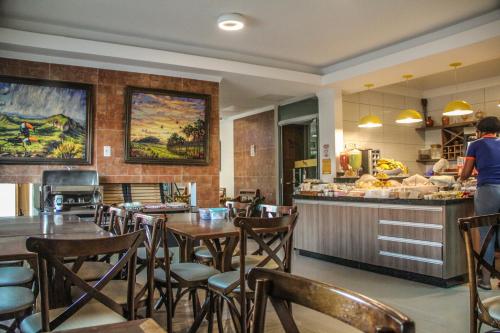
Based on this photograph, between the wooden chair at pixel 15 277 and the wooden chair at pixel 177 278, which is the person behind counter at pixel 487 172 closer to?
the wooden chair at pixel 177 278

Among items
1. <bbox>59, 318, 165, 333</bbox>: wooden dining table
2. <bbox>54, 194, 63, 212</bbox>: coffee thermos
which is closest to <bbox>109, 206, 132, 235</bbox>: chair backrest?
<bbox>54, 194, 63, 212</bbox>: coffee thermos

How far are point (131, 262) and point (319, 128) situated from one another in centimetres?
627

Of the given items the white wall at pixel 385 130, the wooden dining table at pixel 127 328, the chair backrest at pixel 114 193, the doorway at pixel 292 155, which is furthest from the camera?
the doorway at pixel 292 155

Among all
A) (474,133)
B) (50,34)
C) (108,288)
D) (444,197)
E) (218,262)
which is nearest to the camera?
(108,288)

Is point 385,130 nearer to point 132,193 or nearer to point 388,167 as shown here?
point 388,167

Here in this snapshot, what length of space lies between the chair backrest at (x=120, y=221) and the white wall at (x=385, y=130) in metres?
5.82

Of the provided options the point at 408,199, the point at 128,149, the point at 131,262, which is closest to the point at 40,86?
the point at 128,149

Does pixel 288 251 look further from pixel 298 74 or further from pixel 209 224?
pixel 298 74

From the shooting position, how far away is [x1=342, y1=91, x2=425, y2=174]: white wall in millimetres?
8305

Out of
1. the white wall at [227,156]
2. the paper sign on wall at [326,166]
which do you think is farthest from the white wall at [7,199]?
the white wall at [227,156]

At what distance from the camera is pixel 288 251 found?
2740 millimetres

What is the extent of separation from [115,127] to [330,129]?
3.78 metres

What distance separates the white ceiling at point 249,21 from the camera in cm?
459

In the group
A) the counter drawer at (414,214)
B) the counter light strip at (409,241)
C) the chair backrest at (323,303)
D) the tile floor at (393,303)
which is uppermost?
the chair backrest at (323,303)
